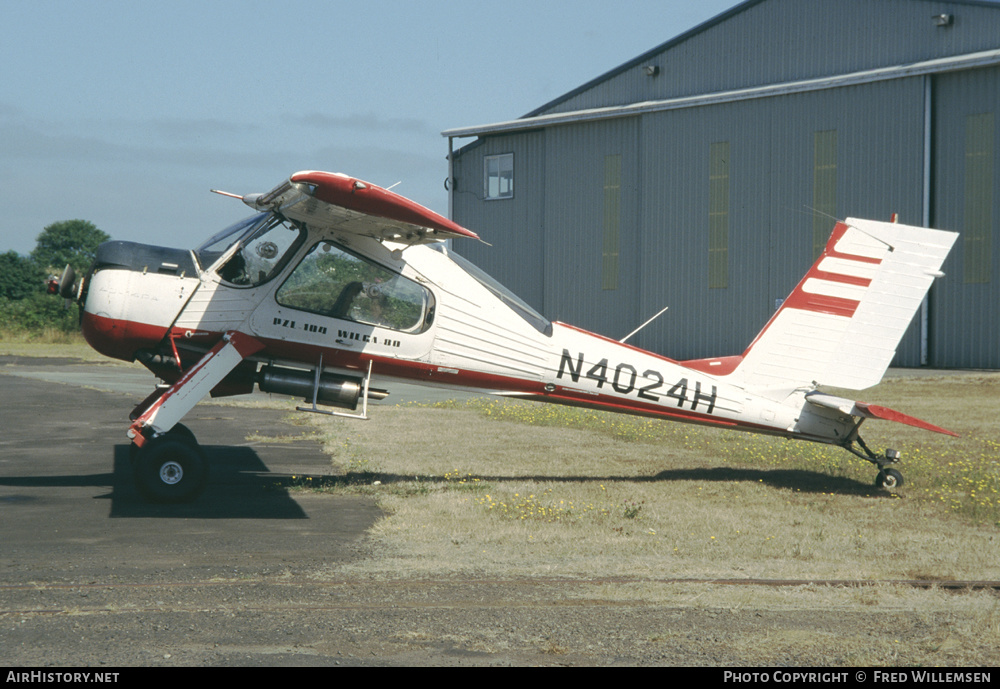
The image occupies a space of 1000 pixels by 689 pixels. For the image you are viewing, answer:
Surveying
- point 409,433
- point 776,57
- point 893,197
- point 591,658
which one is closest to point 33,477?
point 409,433

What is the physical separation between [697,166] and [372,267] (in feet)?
83.4

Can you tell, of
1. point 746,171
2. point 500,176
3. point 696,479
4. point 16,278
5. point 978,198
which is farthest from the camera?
point 16,278

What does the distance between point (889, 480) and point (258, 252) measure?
7162 millimetres

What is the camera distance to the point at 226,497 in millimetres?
9000

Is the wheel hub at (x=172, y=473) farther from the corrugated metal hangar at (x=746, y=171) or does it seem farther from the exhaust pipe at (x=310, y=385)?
the corrugated metal hangar at (x=746, y=171)

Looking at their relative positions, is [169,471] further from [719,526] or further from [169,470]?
[719,526]

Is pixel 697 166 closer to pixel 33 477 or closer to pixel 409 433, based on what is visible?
pixel 409 433

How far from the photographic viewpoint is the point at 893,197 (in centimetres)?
2781

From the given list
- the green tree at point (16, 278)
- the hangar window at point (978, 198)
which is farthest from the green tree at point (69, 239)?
the hangar window at point (978, 198)

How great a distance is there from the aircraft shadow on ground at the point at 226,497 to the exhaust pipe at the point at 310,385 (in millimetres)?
1085

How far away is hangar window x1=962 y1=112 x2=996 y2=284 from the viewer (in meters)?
26.2

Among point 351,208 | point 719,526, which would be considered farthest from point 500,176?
point 719,526

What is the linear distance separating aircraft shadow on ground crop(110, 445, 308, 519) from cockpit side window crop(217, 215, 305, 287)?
7.16 feet

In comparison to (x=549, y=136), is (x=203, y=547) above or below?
below
